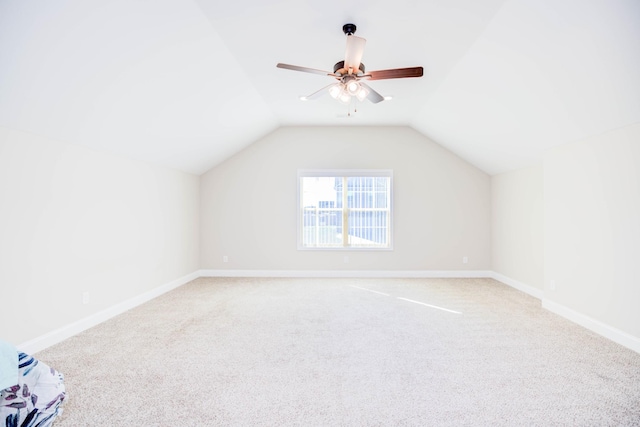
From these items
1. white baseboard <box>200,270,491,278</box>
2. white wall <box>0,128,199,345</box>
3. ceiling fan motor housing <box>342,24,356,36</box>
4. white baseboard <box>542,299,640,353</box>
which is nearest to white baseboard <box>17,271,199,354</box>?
white wall <box>0,128,199,345</box>

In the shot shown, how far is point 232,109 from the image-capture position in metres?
4.43

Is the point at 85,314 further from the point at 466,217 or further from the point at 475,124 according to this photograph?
the point at 466,217

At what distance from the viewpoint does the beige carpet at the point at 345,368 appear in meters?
1.96

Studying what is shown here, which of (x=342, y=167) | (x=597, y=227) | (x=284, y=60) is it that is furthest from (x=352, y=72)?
(x=342, y=167)

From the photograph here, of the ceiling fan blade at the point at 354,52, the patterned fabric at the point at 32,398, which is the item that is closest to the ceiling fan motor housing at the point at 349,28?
the ceiling fan blade at the point at 354,52

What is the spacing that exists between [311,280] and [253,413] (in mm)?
3863

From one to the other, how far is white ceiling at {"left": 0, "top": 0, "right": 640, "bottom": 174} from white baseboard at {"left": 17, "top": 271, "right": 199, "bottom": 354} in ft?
5.97

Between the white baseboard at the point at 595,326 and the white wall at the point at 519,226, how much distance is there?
758mm

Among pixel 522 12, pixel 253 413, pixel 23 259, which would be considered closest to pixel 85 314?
pixel 23 259

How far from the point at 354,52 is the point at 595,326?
3554 millimetres

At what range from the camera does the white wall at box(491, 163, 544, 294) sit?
471 centimetres

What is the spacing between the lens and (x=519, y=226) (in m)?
5.20

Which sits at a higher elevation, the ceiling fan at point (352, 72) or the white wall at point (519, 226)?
the ceiling fan at point (352, 72)

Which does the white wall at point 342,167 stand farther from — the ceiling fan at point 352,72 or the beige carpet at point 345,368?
Result: the ceiling fan at point 352,72
